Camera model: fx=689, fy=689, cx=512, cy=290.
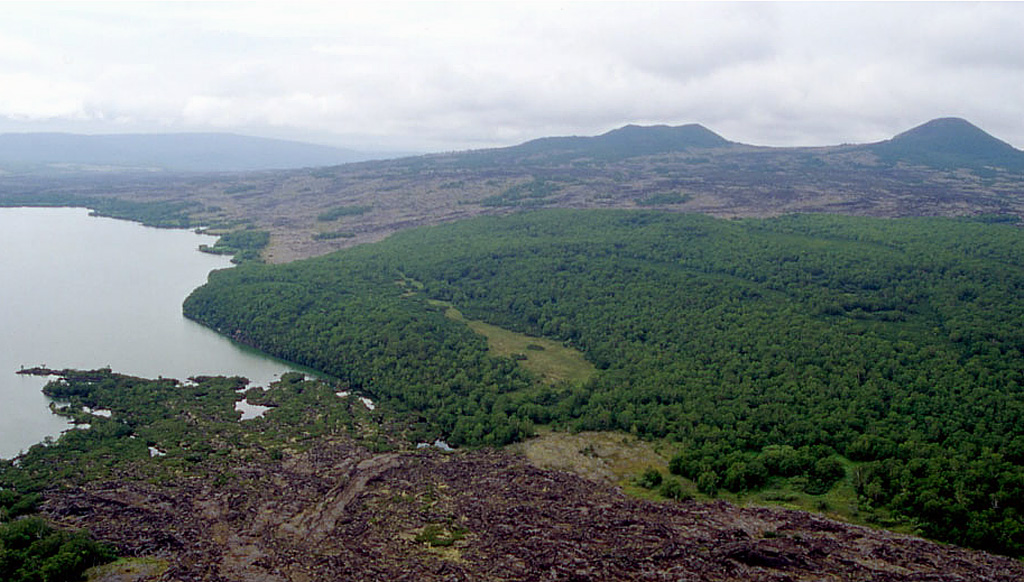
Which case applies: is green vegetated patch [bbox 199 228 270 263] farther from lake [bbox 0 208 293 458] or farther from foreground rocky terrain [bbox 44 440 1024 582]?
foreground rocky terrain [bbox 44 440 1024 582]

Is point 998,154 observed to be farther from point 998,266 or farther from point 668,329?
point 668,329

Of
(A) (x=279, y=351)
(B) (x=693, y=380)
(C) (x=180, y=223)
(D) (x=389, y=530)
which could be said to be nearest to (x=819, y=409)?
(B) (x=693, y=380)

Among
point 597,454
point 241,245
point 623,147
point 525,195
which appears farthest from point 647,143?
point 597,454

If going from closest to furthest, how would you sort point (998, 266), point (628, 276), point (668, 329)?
point (668, 329) < point (998, 266) < point (628, 276)

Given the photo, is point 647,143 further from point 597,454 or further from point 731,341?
point 597,454

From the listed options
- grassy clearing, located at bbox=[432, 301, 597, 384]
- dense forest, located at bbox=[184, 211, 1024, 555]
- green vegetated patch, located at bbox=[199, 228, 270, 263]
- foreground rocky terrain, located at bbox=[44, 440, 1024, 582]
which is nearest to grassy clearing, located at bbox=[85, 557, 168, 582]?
foreground rocky terrain, located at bbox=[44, 440, 1024, 582]

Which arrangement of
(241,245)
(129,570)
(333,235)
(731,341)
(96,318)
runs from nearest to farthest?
(129,570) < (731,341) < (96,318) < (241,245) < (333,235)

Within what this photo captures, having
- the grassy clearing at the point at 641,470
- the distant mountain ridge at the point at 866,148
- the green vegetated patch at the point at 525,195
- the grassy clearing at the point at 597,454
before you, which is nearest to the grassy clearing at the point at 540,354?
the grassy clearing at the point at 597,454
